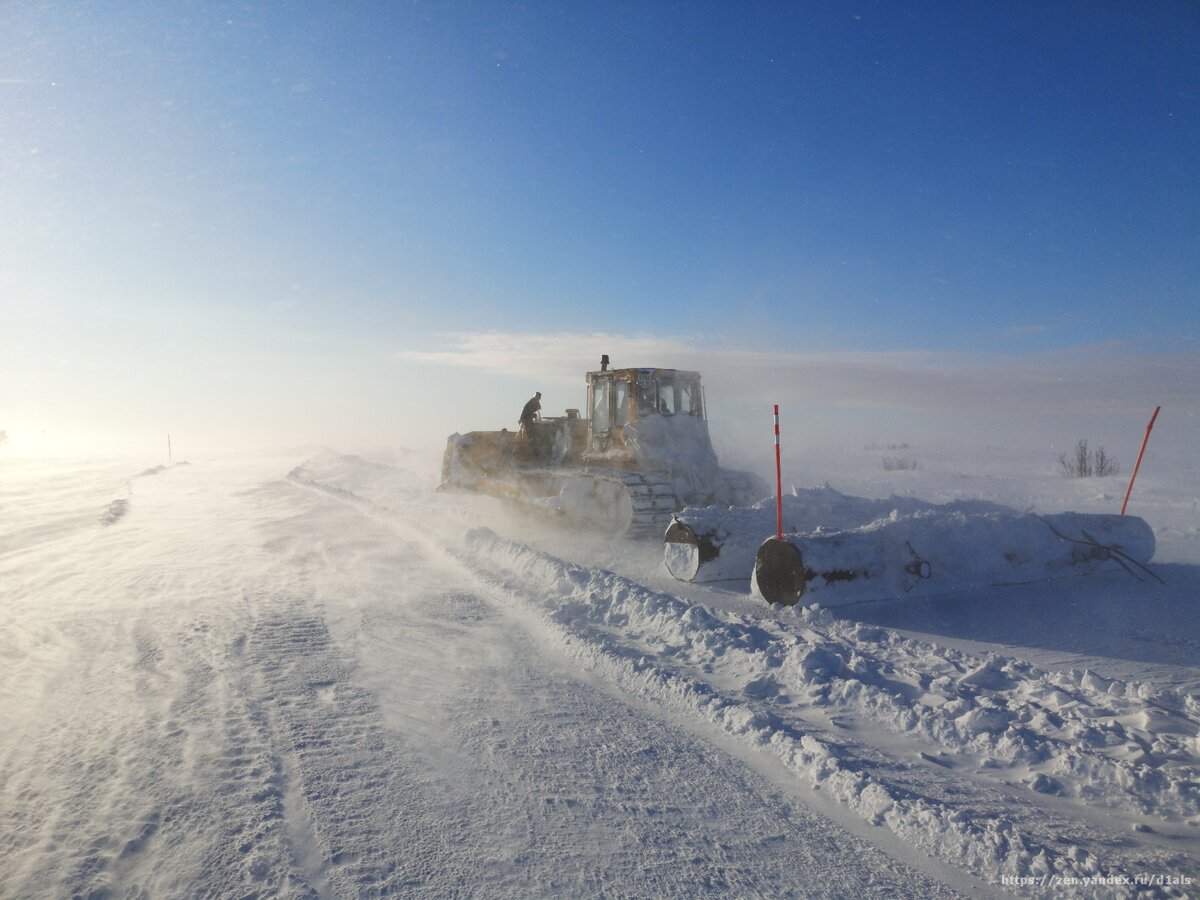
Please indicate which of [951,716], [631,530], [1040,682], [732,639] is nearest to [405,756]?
[732,639]

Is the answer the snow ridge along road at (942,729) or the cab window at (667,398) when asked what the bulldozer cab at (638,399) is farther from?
the snow ridge along road at (942,729)

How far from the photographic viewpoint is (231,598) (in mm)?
6707

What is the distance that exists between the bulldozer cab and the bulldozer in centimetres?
2

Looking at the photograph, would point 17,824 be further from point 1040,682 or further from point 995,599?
point 995,599

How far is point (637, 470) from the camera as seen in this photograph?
11.9 meters

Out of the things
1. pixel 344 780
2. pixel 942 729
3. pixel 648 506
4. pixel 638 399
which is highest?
pixel 638 399

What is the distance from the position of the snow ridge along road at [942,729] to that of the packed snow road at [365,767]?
0.19 m

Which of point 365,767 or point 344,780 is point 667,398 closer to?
point 365,767

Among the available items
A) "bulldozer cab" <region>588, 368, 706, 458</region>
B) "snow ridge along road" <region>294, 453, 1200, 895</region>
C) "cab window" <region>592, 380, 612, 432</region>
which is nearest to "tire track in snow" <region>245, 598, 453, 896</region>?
"snow ridge along road" <region>294, 453, 1200, 895</region>

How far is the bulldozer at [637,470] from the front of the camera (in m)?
10.9

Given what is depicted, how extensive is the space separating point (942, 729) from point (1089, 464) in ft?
61.4

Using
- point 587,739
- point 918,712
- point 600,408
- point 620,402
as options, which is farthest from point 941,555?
point 600,408

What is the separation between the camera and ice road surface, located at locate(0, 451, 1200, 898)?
103 inches

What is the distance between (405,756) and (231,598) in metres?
4.12
